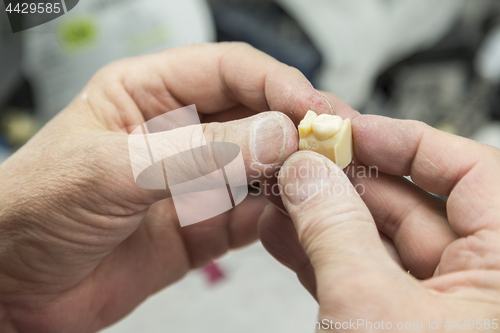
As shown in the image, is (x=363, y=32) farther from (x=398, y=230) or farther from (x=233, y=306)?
(x=233, y=306)

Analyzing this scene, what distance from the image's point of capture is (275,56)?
1.20 meters

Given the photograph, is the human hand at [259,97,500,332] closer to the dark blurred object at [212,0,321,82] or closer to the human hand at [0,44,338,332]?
the human hand at [0,44,338,332]

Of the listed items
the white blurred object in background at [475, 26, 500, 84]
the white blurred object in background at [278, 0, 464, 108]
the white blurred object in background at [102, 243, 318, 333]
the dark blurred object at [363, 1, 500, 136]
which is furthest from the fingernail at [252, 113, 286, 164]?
the white blurred object in background at [475, 26, 500, 84]

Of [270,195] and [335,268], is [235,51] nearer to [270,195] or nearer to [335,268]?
[270,195]

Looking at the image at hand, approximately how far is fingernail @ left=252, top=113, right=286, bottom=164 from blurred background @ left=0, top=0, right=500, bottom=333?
0.68 meters

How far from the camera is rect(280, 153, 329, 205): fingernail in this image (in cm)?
53

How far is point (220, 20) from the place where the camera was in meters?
1.25

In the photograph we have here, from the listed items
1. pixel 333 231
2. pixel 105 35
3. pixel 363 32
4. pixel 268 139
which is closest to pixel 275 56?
pixel 363 32

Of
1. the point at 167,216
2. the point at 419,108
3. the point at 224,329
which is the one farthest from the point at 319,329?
the point at 419,108

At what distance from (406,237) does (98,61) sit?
1046 mm

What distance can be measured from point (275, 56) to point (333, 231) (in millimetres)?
844

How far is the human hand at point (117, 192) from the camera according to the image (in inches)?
23.0

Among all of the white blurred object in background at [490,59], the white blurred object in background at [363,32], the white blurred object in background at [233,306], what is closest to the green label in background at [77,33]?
the white blurred object in background at [363,32]

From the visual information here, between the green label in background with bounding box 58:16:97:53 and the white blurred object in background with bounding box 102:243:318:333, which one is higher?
the green label in background with bounding box 58:16:97:53
